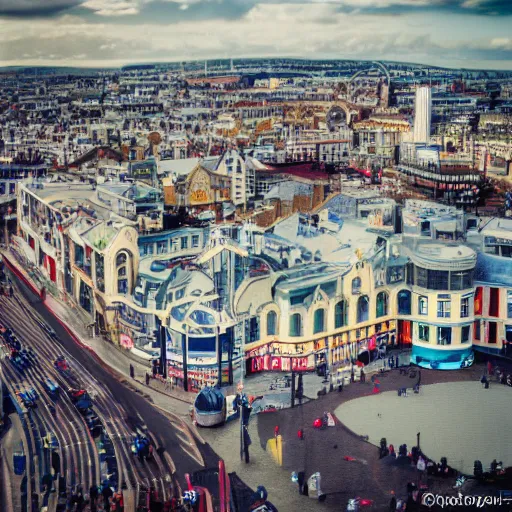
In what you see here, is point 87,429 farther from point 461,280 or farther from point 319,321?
point 461,280

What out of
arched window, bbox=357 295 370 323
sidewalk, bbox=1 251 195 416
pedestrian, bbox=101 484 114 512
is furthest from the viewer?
arched window, bbox=357 295 370 323

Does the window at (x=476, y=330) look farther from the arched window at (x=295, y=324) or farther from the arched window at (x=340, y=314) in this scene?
the arched window at (x=295, y=324)

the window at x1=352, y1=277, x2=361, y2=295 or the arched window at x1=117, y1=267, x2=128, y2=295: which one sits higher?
the arched window at x1=117, y1=267, x2=128, y2=295

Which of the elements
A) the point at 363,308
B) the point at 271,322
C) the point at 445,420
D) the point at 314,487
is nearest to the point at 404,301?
the point at 363,308

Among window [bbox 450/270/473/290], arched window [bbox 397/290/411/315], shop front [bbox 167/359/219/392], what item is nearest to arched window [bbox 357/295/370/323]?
arched window [bbox 397/290/411/315]

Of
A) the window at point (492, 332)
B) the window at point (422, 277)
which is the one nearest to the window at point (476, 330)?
the window at point (492, 332)

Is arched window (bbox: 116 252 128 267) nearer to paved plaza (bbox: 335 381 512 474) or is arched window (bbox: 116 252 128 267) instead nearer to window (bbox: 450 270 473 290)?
paved plaza (bbox: 335 381 512 474)
